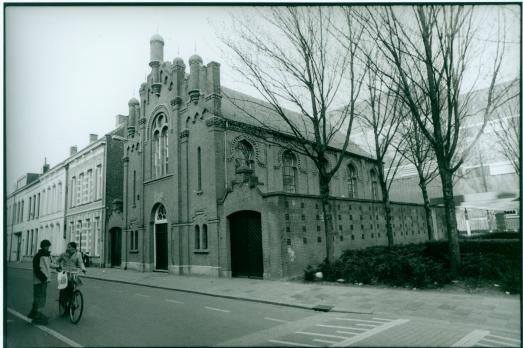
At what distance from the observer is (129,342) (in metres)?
6.50

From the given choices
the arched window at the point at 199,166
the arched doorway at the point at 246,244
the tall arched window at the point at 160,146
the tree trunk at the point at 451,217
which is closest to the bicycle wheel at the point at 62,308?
the arched doorway at the point at 246,244

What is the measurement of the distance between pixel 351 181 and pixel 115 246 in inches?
715

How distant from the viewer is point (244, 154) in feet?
62.5

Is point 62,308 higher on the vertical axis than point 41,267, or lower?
lower

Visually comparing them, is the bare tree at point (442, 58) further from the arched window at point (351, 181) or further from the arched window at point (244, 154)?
the arched window at point (351, 181)

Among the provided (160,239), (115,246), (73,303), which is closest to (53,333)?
(73,303)

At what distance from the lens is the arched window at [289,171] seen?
71.6 feet

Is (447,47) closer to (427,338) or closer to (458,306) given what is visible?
(458,306)

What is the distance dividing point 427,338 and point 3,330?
28.6ft

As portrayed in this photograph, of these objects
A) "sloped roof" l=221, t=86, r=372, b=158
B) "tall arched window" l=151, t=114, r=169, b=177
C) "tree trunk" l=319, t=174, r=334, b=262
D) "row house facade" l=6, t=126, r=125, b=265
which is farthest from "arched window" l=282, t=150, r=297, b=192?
"row house facade" l=6, t=126, r=125, b=265

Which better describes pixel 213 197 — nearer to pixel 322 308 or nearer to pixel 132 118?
pixel 322 308

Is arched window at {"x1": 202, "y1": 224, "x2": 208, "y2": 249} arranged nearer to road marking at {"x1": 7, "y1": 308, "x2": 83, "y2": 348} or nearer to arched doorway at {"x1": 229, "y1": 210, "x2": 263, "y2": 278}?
arched doorway at {"x1": 229, "y1": 210, "x2": 263, "y2": 278}

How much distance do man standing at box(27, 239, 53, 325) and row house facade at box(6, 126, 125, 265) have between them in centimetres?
55

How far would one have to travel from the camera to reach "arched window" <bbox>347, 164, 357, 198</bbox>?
91.8 ft
